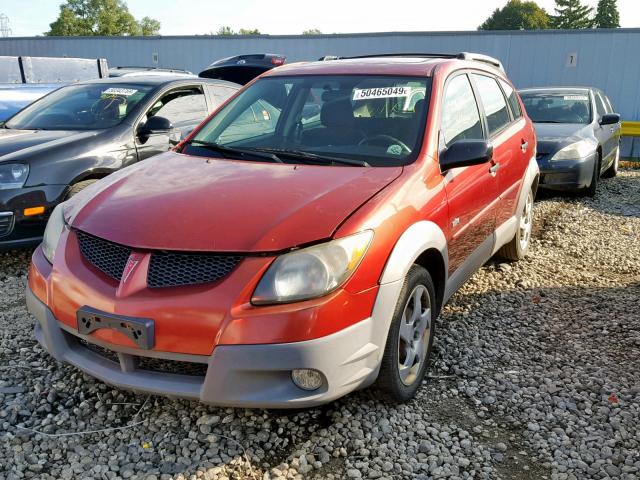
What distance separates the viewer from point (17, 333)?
360 cm

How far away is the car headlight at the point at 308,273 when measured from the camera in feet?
7.45

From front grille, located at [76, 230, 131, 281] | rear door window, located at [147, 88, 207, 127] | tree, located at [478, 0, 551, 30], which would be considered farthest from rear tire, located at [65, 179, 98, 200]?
tree, located at [478, 0, 551, 30]

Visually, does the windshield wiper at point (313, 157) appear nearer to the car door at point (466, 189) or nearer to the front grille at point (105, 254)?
the car door at point (466, 189)

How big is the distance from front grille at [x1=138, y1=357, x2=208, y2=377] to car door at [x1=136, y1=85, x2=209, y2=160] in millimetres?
3085

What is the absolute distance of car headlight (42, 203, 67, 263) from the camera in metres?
2.79

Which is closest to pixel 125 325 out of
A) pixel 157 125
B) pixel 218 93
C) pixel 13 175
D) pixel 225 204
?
pixel 225 204

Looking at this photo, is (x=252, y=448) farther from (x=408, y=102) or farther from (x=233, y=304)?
(x=408, y=102)

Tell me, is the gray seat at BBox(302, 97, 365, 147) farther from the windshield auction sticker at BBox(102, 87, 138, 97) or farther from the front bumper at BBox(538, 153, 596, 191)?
the front bumper at BBox(538, 153, 596, 191)

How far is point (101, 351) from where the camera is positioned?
2.59 meters

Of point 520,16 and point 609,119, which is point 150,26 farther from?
point 609,119

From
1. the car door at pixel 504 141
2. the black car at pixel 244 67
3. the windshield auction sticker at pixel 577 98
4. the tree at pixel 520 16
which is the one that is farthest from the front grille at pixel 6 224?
the tree at pixel 520 16

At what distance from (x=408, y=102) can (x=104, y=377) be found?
2219mm

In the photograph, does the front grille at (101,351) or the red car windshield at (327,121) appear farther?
the red car windshield at (327,121)

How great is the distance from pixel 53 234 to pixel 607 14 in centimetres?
8842
